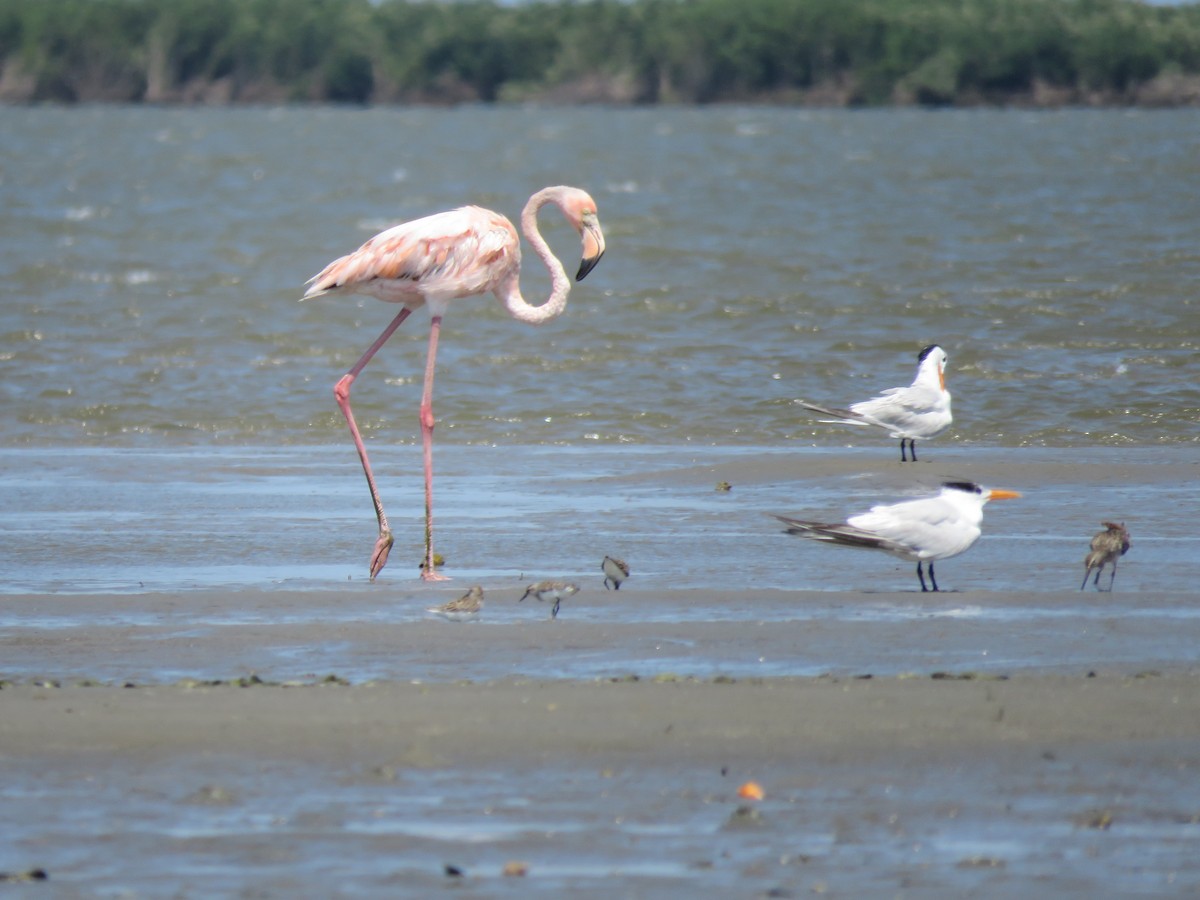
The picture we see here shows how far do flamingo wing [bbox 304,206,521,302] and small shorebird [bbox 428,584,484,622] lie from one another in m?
2.69

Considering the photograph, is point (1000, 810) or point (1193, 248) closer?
point (1000, 810)

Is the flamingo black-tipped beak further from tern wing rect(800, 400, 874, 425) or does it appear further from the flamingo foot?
tern wing rect(800, 400, 874, 425)

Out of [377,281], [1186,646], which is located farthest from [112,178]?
[1186,646]

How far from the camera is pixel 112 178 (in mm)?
50656

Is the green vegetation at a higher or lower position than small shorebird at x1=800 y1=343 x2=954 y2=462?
higher

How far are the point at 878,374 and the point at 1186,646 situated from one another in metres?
10.5

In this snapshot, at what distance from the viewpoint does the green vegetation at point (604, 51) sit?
314ft

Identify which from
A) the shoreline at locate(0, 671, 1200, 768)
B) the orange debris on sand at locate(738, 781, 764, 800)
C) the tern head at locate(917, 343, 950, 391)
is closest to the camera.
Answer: the orange debris on sand at locate(738, 781, 764, 800)

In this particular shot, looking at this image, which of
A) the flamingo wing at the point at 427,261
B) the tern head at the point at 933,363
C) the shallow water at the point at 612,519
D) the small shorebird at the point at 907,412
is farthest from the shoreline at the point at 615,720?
the tern head at the point at 933,363

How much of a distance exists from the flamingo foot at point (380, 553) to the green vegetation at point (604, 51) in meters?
88.9

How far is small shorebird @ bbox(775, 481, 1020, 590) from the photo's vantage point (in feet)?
27.3

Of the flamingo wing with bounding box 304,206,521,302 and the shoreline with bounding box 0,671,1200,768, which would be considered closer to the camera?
the shoreline with bounding box 0,671,1200,768

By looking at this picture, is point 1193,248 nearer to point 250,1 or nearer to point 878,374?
point 878,374

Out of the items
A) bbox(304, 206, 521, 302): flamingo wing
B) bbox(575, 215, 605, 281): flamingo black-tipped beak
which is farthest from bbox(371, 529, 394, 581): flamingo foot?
bbox(575, 215, 605, 281): flamingo black-tipped beak
